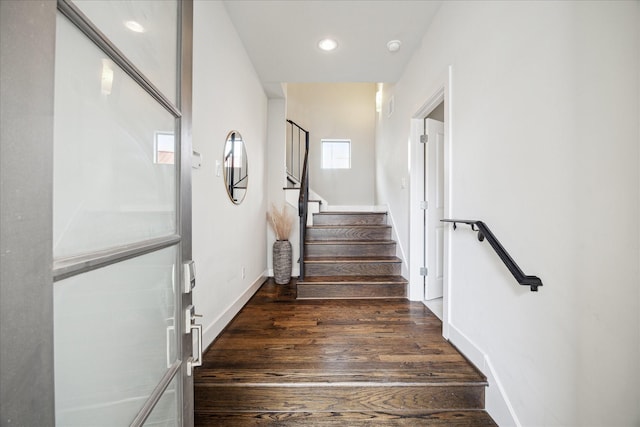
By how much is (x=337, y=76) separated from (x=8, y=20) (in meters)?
3.23

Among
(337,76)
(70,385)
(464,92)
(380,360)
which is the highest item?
(337,76)

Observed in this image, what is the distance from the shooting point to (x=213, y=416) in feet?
4.83

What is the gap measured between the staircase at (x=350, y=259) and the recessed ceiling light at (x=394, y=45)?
2.10 metres

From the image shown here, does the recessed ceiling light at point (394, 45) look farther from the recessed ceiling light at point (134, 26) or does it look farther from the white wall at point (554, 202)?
the recessed ceiling light at point (134, 26)

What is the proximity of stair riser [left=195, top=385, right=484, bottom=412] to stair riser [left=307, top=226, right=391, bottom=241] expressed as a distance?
7.57 feet

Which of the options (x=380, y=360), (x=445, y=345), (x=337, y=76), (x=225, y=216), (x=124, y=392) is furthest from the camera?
(x=337, y=76)

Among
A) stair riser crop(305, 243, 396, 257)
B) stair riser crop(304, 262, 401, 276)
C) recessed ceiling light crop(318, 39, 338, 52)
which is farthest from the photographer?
stair riser crop(305, 243, 396, 257)

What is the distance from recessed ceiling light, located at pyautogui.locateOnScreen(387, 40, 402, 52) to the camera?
252cm

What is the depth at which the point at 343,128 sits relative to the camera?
5.57m

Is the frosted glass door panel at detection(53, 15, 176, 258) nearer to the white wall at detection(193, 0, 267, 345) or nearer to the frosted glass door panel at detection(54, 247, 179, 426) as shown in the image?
the frosted glass door panel at detection(54, 247, 179, 426)

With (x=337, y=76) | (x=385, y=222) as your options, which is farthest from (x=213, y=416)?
(x=337, y=76)

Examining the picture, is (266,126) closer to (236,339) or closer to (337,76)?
(337,76)

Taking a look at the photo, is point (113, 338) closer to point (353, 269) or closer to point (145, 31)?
point (145, 31)

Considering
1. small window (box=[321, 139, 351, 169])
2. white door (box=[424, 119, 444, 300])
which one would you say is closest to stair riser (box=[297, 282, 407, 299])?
white door (box=[424, 119, 444, 300])
